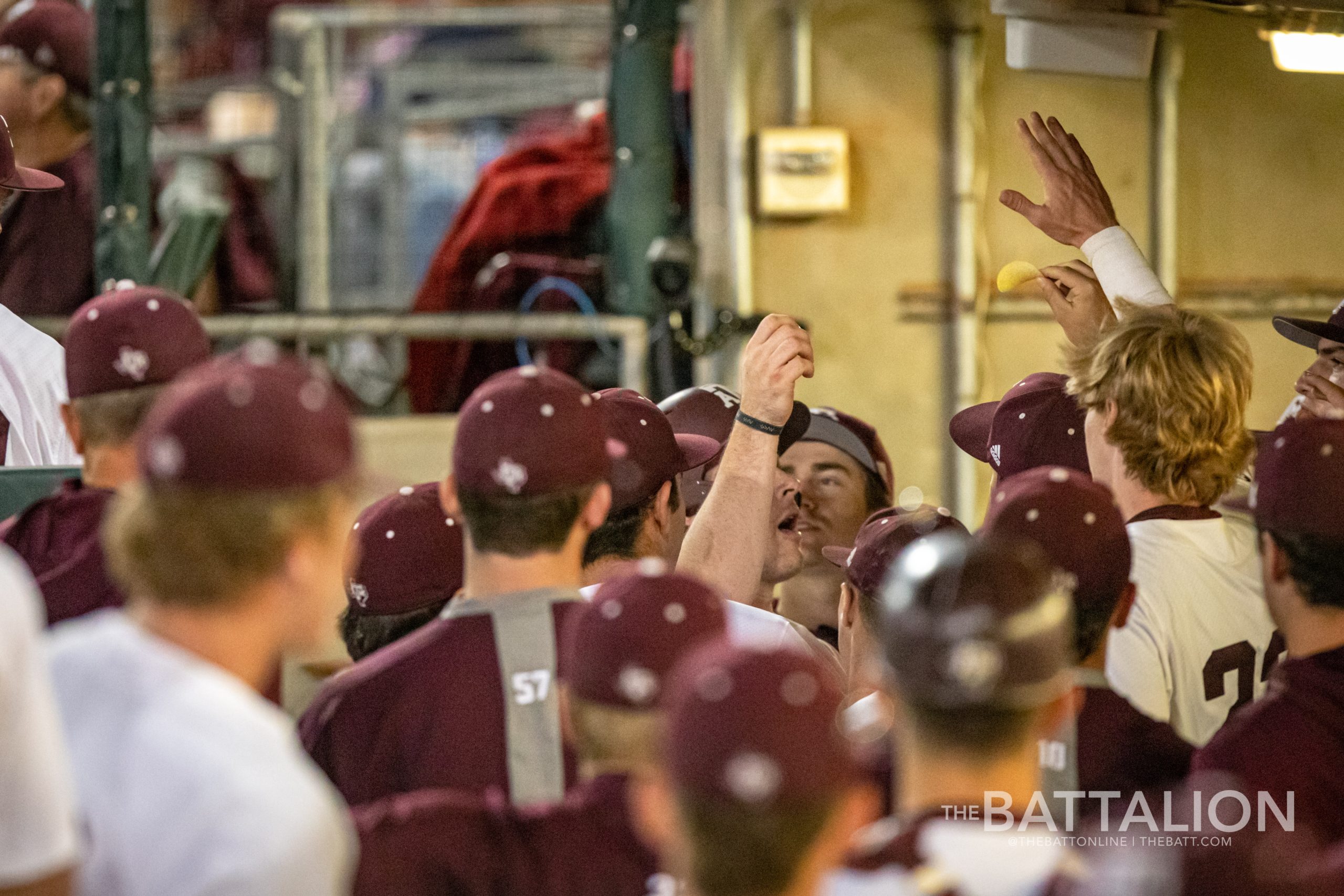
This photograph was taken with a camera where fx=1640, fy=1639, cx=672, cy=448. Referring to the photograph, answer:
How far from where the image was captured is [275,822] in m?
1.74

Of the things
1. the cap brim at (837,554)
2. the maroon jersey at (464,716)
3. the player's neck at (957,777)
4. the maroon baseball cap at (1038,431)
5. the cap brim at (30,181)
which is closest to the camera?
the player's neck at (957,777)

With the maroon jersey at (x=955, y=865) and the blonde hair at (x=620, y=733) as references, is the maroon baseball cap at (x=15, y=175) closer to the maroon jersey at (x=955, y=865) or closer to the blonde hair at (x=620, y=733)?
the blonde hair at (x=620, y=733)

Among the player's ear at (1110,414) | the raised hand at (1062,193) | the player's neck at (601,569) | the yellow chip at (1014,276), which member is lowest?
the player's neck at (601,569)

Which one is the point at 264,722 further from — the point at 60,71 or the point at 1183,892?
the point at 60,71

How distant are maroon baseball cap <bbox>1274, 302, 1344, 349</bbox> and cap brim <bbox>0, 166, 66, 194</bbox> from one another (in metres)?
3.51

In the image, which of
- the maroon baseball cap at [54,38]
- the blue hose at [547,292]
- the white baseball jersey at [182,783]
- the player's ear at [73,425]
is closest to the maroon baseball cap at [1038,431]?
the player's ear at [73,425]

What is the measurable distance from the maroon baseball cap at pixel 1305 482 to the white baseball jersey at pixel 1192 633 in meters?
0.46

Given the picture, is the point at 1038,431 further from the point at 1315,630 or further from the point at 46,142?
the point at 46,142

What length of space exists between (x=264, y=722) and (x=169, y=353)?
4.58 feet

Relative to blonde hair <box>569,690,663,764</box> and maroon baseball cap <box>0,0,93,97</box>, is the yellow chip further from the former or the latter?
maroon baseball cap <box>0,0,93,97</box>

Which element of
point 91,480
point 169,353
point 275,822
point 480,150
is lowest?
point 275,822

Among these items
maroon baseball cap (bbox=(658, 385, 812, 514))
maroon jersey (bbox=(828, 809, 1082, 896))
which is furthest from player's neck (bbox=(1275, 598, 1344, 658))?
maroon baseball cap (bbox=(658, 385, 812, 514))

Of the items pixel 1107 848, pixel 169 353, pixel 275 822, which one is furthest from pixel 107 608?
pixel 1107 848

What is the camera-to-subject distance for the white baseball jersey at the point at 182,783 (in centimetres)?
173
